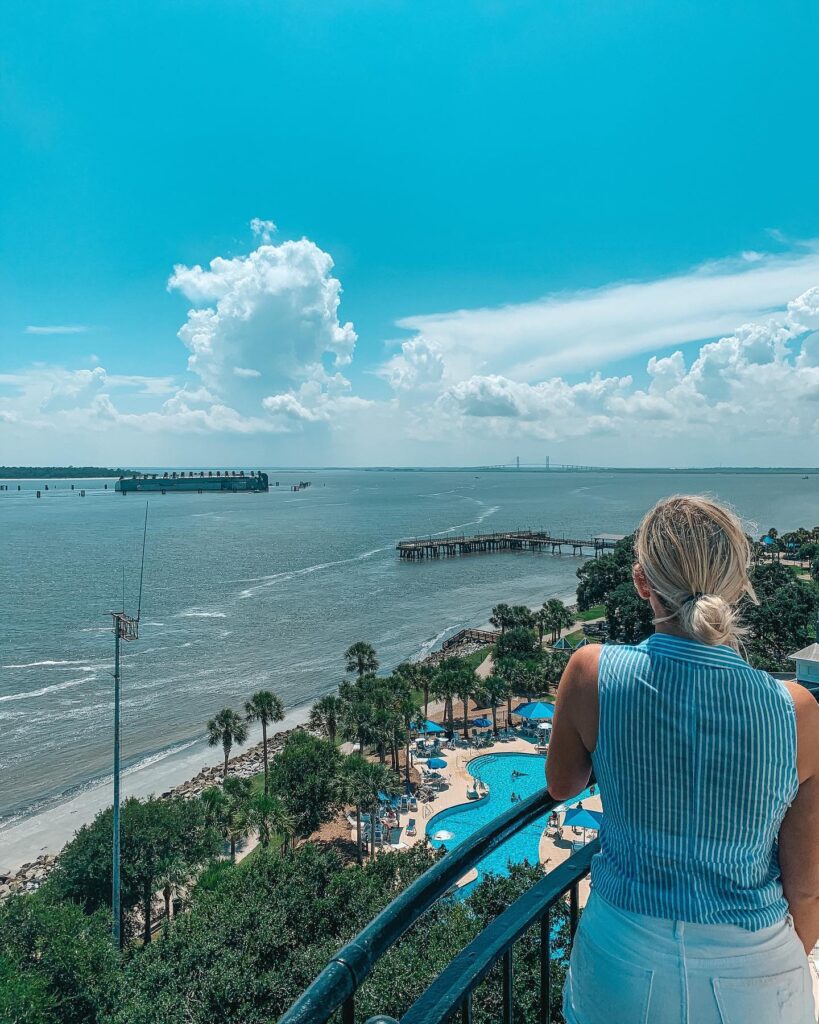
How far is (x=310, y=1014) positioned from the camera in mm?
1366

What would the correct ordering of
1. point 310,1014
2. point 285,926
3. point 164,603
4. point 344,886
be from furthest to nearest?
point 164,603
point 344,886
point 285,926
point 310,1014

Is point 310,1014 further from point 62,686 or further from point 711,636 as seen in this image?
point 62,686

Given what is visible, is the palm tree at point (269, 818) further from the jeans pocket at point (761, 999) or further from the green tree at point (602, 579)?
the green tree at point (602, 579)

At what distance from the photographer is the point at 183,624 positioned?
47.7m

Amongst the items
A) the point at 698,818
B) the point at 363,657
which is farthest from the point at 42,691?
the point at 698,818

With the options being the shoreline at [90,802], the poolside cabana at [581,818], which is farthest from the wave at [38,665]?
the poolside cabana at [581,818]

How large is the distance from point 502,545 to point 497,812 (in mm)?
74112

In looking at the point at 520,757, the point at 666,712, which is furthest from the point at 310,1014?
the point at 520,757

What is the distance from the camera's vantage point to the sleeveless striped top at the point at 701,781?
1542 mm

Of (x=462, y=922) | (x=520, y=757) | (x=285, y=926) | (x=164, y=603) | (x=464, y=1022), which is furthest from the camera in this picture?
(x=164, y=603)

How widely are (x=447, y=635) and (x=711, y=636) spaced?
44.5 meters

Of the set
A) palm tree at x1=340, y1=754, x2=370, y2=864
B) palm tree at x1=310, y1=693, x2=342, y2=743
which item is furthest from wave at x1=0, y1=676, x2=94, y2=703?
palm tree at x1=340, y1=754, x2=370, y2=864

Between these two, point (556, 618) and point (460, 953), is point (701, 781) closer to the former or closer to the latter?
point (460, 953)

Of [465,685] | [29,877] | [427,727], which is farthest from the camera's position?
[427,727]
